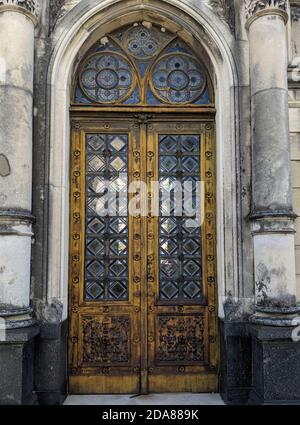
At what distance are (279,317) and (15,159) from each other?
10.8ft

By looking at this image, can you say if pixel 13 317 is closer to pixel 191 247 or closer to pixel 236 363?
pixel 191 247

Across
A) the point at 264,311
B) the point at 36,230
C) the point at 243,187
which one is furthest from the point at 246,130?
the point at 36,230

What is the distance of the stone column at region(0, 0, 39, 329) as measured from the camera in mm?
4445

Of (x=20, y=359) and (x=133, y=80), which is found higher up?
(x=133, y=80)

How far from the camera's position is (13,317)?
4430 mm

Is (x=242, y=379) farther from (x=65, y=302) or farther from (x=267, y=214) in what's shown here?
(x=65, y=302)

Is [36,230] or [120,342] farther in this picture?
[120,342]

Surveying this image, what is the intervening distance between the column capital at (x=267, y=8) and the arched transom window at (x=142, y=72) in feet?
3.10

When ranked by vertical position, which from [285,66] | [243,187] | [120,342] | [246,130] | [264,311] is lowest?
[120,342]

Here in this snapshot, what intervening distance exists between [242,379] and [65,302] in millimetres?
2242

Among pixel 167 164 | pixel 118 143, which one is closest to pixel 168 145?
pixel 167 164

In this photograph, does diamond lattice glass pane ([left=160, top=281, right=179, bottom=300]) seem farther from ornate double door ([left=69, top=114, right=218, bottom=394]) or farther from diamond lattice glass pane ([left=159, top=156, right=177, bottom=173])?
diamond lattice glass pane ([left=159, top=156, right=177, bottom=173])

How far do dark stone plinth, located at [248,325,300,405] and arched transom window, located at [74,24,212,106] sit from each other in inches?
120
